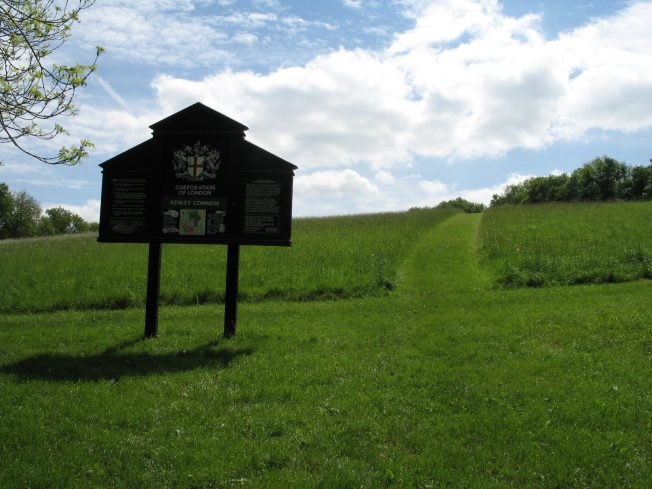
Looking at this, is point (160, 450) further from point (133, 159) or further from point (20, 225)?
point (20, 225)

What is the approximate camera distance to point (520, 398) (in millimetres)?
8930

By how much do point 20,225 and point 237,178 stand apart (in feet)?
350

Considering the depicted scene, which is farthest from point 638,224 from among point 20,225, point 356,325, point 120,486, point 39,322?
point 20,225

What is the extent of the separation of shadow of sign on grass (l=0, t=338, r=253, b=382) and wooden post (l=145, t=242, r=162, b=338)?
1.35 meters

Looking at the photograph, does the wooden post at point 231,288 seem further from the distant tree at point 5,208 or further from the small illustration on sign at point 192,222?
the distant tree at point 5,208

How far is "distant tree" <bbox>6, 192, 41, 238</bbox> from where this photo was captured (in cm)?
10394

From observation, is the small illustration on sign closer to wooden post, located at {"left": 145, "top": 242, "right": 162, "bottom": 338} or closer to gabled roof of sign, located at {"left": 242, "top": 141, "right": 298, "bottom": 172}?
wooden post, located at {"left": 145, "top": 242, "right": 162, "bottom": 338}

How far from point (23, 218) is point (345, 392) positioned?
112m

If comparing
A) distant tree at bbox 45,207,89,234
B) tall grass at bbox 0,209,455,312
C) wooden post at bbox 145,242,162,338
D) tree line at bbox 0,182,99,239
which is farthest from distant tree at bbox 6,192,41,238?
wooden post at bbox 145,242,162,338

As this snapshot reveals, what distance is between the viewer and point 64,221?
135 meters

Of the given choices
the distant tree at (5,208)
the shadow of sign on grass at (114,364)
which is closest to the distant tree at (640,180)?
the shadow of sign on grass at (114,364)

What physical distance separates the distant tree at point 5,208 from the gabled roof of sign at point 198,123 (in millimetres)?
92961

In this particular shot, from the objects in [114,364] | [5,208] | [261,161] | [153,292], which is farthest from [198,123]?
[5,208]

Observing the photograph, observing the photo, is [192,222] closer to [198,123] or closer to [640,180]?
[198,123]
